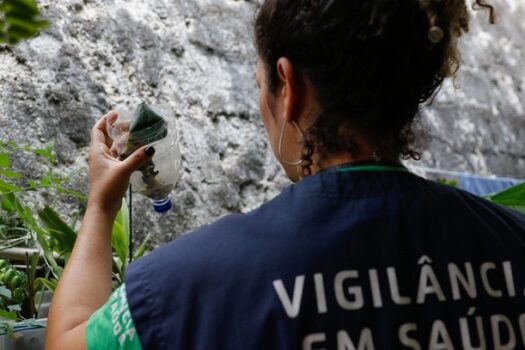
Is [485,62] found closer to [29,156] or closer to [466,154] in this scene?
[466,154]

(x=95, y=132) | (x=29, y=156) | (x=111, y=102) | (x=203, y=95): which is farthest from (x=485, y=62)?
(x=95, y=132)

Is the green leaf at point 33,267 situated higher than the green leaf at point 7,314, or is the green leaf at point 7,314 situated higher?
→ the green leaf at point 33,267

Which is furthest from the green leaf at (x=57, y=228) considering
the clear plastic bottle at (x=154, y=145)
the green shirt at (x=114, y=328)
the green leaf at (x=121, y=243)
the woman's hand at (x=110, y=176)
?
the green shirt at (x=114, y=328)

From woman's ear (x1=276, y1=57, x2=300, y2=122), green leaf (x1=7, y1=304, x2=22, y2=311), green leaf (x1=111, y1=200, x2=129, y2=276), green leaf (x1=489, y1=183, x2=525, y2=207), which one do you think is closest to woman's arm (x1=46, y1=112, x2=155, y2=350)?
woman's ear (x1=276, y1=57, x2=300, y2=122)

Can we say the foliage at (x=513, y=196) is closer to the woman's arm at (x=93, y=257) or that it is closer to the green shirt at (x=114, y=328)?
the woman's arm at (x=93, y=257)

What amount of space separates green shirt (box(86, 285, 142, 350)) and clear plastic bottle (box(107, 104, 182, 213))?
0.33m

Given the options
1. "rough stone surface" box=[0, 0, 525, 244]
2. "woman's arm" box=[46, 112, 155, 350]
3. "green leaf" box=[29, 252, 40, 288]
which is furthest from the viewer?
"rough stone surface" box=[0, 0, 525, 244]

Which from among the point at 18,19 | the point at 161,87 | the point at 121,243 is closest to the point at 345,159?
the point at 18,19

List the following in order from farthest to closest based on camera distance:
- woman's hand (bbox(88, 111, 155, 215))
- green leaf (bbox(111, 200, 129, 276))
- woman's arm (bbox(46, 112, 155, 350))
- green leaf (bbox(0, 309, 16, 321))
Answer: green leaf (bbox(111, 200, 129, 276)) < green leaf (bbox(0, 309, 16, 321)) < woman's hand (bbox(88, 111, 155, 215)) < woman's arm (bbox(46, 112, 155, 350))

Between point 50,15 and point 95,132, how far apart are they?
85 centimetres

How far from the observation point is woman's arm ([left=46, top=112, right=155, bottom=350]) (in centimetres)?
90

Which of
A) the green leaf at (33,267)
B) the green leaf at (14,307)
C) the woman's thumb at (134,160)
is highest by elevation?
the woman's thumb at (134,160)

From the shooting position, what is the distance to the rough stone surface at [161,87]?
182 centimetres

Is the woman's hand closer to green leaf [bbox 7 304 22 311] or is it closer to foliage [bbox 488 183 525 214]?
green leaf [bbox 7 304 22 311]
